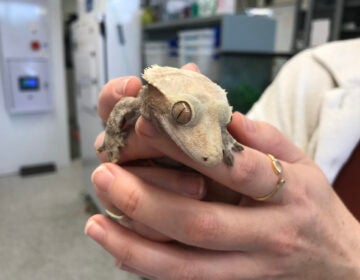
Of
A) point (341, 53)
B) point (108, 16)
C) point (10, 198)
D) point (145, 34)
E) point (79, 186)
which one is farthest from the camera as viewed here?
point (79, 186)

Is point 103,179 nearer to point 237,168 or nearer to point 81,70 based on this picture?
point 237,168

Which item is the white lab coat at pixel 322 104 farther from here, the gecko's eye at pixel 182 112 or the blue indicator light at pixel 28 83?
the blue indicator light at pixel 28 83

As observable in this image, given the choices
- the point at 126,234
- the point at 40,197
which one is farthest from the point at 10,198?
the point at 126,234

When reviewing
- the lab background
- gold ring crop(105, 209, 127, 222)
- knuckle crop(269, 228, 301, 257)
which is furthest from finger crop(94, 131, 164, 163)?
the lab background

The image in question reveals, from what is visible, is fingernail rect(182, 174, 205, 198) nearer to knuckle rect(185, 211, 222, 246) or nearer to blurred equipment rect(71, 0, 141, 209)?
knuckle rect(185, 211, 222, 246)

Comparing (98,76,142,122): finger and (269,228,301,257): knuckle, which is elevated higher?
(98,76,142,122): finger

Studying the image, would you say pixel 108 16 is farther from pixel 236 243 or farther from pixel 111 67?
pixel 236 243
